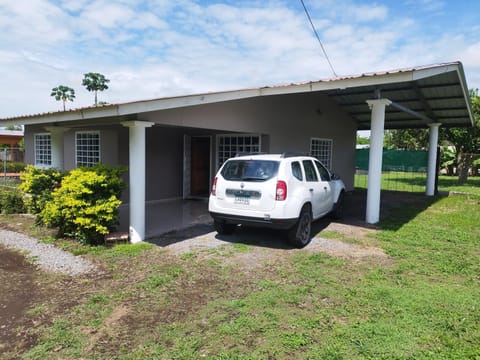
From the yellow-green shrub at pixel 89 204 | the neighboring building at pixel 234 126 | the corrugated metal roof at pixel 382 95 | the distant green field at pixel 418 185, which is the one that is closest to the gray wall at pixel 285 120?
the neighboring building at pixel 234 126

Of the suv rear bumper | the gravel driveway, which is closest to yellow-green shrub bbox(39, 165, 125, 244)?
the gravel driveway

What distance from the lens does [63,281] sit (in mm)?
5012

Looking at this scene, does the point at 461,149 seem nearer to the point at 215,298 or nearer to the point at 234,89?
the point at 234,89

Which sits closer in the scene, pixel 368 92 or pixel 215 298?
pixel 215 298

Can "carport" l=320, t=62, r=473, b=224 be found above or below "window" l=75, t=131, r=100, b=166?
above

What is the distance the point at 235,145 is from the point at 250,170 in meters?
5.25

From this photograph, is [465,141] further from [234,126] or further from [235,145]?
[234,126]

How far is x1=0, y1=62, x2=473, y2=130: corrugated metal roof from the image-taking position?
6.63m

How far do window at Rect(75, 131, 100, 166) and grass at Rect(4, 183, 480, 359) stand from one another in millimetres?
5448

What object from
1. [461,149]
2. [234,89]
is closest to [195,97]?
[234,89]

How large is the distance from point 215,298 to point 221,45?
9833mm

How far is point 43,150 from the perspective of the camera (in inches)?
537

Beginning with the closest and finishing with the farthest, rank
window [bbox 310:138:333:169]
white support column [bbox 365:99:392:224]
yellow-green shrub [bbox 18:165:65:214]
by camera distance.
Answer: yellow-green shrub [bbox 18:165:65:214]
white support column [bbox 365:99:392:224]
window [bbox 310:138:333:169]

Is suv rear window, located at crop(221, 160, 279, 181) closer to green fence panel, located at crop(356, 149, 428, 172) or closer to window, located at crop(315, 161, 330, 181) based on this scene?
window, located at crop(315, 161, 330, 181)
